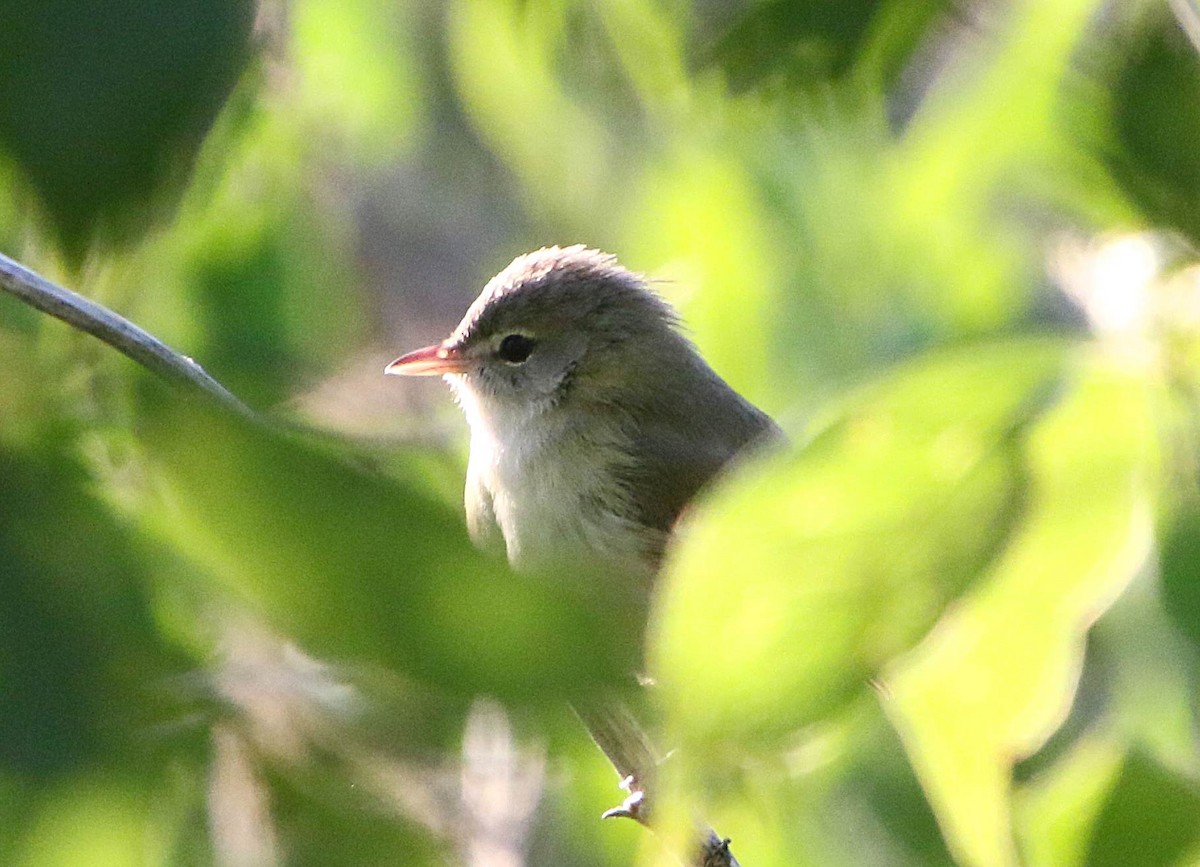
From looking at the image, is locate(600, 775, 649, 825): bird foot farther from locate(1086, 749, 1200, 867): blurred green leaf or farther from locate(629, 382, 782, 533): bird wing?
locate(629, 382, 782, 533): bird wing

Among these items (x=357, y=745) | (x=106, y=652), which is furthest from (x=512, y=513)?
(x=106, y=652)

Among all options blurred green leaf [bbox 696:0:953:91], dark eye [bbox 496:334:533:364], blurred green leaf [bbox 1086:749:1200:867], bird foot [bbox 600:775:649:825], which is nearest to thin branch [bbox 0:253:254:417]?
blurred green leaf [bbox 696:0:953:91]

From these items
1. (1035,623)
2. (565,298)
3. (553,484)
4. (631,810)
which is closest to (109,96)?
(1035,623)

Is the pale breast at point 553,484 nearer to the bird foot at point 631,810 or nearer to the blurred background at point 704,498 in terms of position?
the bird foot at point 631,810

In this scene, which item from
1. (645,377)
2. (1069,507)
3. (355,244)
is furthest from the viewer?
(355,244)

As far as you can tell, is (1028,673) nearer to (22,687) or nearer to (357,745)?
(357,745)

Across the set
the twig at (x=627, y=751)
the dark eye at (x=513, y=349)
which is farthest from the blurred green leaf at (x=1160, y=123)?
the dark eye at (x=513, y=349)

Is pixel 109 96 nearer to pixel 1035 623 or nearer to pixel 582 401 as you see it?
pixel 1035 623

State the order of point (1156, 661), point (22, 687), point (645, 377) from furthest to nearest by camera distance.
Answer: point (645, 377)
point (1156, 661)
point (22, 687)
